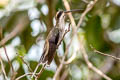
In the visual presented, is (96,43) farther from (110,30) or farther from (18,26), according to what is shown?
(18,26)

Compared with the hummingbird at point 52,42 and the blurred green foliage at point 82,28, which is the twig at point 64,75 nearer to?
the blurred green foliage at point 82,28

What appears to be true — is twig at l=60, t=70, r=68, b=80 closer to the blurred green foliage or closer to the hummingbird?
the blurred green foliage

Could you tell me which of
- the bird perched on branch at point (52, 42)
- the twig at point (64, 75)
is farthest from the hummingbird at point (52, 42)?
the twig at point (64, 75)

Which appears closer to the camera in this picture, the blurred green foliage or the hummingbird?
the hummingbird

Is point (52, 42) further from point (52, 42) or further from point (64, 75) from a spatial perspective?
point (64, 75)

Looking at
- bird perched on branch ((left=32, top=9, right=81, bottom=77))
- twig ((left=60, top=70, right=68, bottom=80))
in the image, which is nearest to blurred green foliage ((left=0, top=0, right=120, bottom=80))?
twig ((left=60, top=70, right=68, bottom=80))

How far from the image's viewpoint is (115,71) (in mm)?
2195

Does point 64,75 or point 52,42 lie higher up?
point 52,42

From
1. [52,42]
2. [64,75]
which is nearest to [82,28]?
[64,75]

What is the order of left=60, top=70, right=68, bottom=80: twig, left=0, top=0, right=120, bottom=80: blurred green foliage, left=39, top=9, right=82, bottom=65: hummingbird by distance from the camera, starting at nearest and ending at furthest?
left=39, top=9, right=82, bottom=65: hummingbird < left=60, top=70, right=68, bottom=80: twig < left=0, top=0, right=120, bottom=80: blurred green foliage

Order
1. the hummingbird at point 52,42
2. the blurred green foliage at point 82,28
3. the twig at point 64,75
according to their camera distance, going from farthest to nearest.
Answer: the blurred green foliage at point 82,28 < the twig at point 64,75 < the hummingbird at point 52,42

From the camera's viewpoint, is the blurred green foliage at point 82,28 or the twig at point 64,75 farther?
the blurred green foliage at point 82,28

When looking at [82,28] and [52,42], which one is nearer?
[52,42]

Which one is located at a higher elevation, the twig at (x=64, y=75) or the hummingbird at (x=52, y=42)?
the hummingbird at (x=52, y=42)
